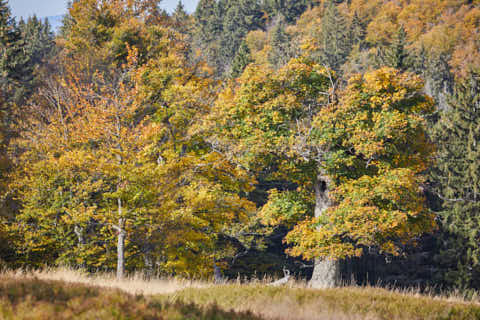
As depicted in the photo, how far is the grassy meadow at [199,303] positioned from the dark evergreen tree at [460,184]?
25191mm

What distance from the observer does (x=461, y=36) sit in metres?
69.6

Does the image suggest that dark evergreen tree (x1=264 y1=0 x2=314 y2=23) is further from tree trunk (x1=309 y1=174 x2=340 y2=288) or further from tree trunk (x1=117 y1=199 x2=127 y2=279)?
tree trunk (x1=117 y1=199 x2=127 y2=279)

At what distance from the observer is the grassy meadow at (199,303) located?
5672 mm

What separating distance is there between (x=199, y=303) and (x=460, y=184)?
1329 inches

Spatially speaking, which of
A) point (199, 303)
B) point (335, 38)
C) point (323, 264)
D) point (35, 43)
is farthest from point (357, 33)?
point (199, 303)

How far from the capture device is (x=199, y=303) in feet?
28.1

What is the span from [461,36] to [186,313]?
257 feet

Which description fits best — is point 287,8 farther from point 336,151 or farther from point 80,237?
point 80,237

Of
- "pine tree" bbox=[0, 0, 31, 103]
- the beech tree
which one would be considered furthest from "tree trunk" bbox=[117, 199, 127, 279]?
"pine tree" bbox=[0, 0, 31, 103]

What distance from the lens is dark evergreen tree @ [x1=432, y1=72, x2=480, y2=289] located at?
32.6 m

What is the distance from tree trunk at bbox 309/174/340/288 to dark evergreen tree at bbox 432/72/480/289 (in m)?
19.7

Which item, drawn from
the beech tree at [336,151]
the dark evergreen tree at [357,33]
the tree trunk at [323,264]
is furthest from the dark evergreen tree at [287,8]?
the tree trunk at [323,264]

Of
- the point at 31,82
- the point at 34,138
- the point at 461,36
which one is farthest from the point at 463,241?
the point at 461,36

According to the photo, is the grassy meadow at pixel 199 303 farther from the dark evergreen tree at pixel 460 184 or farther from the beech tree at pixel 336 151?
the dark evergreen tree at pixel 460 184
